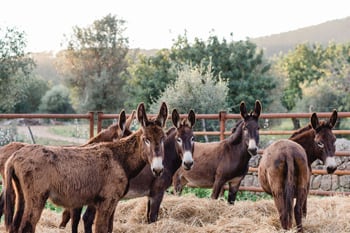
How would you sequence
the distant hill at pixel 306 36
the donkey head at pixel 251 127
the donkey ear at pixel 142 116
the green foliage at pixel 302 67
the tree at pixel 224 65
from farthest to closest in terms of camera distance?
the distant hill at pixel 306 36, the green foliage at pixel 302 67, the tree at pixel 224 65, the donkey head at pixel 251 127, the donkey ear at pixel 142 116

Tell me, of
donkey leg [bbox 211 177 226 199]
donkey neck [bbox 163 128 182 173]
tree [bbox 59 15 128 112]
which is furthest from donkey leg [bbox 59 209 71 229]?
tree [bbox 59 15 128 112]

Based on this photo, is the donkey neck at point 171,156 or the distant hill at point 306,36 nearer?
the donkey neck at point 171,156

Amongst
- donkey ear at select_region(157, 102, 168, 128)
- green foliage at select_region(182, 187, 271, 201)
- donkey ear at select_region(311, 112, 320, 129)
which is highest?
donkey ear at select_region(157, 102, 168, 128)

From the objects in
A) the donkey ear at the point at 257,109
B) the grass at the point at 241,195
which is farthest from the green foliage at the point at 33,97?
the donkey ear at the point at 257,109

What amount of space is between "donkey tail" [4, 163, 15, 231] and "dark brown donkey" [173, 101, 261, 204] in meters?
3.68

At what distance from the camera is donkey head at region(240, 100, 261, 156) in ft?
24.7

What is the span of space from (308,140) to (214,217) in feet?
5.68

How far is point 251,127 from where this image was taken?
766 centimetres

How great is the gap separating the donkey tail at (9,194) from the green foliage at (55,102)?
44.4 m

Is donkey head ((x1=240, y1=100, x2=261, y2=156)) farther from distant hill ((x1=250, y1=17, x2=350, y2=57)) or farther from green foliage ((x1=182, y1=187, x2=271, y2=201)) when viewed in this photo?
distant hill ((x1=250, y1=17, x2=350, y2=57))

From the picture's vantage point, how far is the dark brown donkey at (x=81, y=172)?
4.84 m

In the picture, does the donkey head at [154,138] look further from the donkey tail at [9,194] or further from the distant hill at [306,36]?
the distant hill at [306,36]

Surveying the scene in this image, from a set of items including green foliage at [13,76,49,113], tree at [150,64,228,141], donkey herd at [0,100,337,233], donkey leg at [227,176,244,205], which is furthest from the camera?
green foliage at [13,76,49,113]

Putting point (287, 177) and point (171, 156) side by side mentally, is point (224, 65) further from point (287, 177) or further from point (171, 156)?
point (287, 177)
